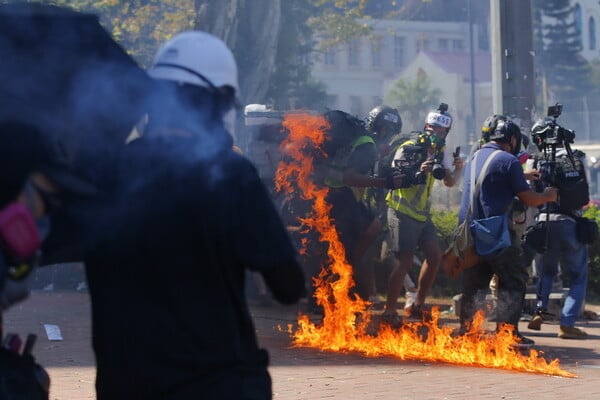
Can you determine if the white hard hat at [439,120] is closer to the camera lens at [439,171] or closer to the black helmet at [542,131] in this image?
the camera lens at [439,171]

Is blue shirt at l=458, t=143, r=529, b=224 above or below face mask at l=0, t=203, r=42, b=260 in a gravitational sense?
above

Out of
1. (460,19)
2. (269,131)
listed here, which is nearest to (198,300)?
(269,131)

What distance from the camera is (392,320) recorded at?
9430 millimetres

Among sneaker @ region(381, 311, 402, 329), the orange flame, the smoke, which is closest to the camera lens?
the smoke

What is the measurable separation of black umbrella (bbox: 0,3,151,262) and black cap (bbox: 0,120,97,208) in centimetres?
40

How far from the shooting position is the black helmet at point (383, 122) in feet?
33.5

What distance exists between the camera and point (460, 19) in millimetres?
83625

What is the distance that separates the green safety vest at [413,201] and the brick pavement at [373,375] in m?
1.38

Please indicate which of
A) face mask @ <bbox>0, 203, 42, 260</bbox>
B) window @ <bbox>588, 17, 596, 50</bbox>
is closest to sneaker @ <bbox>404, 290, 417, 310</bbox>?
face mask @ <bbox>0, 203, 42, 260</bbox>

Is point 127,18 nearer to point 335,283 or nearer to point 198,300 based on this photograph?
point 335,283

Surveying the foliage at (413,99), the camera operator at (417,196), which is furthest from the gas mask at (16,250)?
the foliage at (413,99)

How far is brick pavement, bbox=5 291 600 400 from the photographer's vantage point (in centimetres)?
712

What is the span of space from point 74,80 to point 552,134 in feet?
21.5

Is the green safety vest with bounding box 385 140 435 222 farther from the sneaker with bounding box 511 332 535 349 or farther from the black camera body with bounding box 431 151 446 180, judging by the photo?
the sneaker with bounding box 511 332 535 349
